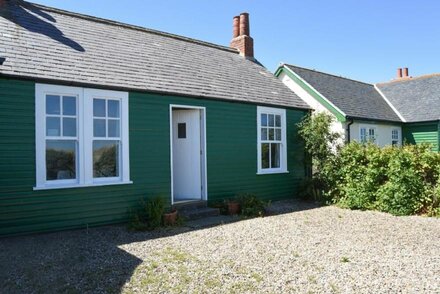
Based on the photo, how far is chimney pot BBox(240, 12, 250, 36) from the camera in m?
16.1

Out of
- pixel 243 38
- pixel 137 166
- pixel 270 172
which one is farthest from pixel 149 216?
pixel 243 38

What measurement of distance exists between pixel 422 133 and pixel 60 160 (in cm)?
1780

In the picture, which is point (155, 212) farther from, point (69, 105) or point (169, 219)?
point (69, 105)

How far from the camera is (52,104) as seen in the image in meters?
8.27

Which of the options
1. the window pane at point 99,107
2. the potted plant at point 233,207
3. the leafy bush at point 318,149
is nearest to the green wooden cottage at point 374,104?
the leafy bush at point 318,149

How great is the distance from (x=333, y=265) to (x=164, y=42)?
9.71 meters

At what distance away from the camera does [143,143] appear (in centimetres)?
959

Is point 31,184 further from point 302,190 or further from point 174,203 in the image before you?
point 302,190

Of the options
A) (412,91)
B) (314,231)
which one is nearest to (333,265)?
(314,231)

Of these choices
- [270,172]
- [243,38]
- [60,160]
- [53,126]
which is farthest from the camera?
[243,38]

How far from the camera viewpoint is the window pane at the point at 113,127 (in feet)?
29.8

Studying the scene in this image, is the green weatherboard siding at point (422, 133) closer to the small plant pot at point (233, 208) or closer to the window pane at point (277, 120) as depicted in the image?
the window pane at point (277, 120)

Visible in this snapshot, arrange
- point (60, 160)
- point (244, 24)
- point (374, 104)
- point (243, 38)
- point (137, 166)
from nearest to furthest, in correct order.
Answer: point (60, 160), point (137, 166), point (243, 38), point (244, 24), point (374, 104)

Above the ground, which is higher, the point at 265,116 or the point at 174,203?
the point at 265,116
